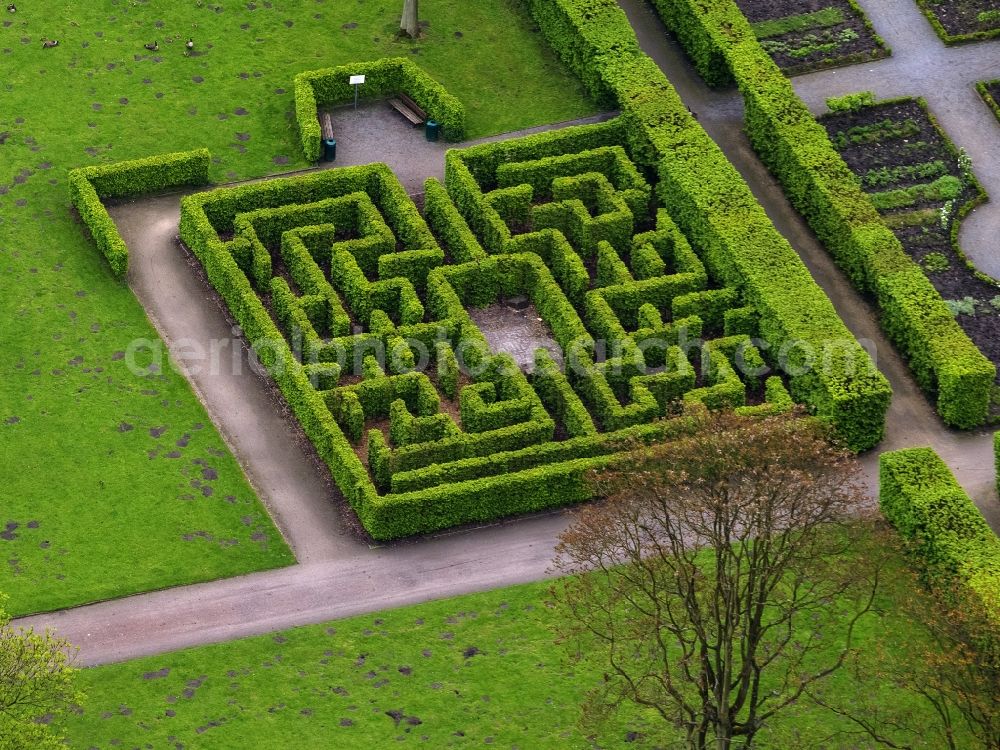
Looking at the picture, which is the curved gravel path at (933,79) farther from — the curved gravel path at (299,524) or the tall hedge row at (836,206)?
the tall hedge row at (836,206)

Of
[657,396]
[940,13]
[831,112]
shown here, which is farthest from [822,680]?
[940,13]

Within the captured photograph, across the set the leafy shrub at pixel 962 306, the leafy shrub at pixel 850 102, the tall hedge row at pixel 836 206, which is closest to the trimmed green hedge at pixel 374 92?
the tall hedge row at pixel 836 206

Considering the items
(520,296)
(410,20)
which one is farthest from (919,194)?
(410,20)

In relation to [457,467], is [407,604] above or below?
below

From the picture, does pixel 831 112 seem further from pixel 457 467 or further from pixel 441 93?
pixel 457 467

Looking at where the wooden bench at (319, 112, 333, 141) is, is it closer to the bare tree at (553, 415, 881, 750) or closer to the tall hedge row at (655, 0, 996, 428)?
the tall hedge row at (655, 0, 996, 428)

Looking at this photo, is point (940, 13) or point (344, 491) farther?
point (940, 13)

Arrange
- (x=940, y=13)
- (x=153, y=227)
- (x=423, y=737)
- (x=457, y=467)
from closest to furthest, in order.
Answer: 1. (x=423, y=737)
2. (x=457, y=467)
3. (x=153, y=227)
4. (x=940, y=13)

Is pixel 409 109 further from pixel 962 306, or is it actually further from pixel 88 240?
pixel 962 306
